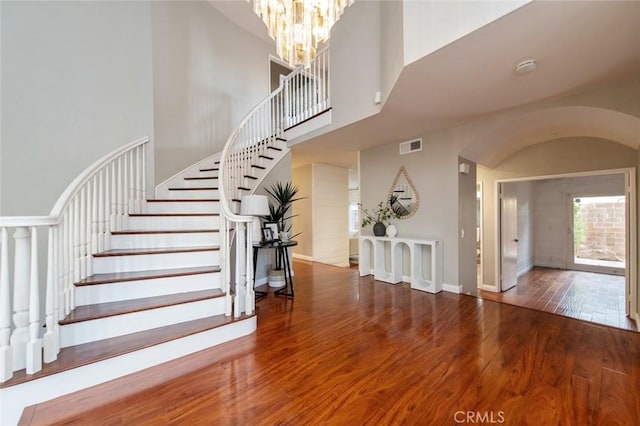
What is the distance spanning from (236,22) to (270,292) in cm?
514

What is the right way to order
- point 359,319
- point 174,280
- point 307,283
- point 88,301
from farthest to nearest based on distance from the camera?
1. point 307,283
2. point 359,319
3. point 174,280
4. point 88,301

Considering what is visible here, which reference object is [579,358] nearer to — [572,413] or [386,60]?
[572,413]

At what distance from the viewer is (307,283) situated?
414cm

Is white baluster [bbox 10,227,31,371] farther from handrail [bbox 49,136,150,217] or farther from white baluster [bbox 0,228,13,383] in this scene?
handrail [bbox 49,136,150,217]

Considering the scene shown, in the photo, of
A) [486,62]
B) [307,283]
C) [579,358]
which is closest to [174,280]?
[307,283]

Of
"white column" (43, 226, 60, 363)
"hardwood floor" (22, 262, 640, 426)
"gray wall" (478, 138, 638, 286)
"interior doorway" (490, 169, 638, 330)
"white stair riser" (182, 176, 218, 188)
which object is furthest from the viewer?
"interior doorway" (490, 169, 638, 330)

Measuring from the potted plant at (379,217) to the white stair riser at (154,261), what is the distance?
2.62 metres

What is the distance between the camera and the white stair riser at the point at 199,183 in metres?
3.95

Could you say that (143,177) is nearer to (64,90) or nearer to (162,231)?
(162,231)

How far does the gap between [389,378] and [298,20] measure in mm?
2657

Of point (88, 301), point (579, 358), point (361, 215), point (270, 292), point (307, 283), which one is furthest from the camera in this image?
point (361, 215)

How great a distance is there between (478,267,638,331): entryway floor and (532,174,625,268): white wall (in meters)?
0.57

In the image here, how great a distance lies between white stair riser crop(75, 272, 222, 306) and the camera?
216 cm

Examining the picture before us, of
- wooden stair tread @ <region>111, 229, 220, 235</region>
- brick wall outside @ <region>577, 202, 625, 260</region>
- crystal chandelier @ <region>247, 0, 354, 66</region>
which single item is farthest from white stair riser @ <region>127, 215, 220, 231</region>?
brick wall outside @ <region>577, 202, 625, 260</region>
